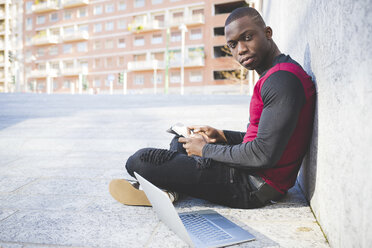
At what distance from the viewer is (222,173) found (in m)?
1.89

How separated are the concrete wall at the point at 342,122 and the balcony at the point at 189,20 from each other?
32.0m

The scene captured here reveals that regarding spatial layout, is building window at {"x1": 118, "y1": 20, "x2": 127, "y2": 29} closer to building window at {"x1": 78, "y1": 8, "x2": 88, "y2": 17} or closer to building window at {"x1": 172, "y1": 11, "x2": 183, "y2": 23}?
building window at {"x1": 78, "y1": 8, "x2": 88, "y2": 17}

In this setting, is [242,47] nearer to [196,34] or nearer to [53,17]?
[196,34]

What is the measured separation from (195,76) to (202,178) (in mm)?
32293

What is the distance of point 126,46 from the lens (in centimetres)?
3694

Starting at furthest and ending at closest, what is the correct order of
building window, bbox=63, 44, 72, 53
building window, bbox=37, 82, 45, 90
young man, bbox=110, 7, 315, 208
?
1. building window, bbox=37, 82, 45, 90
2. building window, bbox=63, 44, 72, 53
3. young man, bbox=110, 7, 315, 208

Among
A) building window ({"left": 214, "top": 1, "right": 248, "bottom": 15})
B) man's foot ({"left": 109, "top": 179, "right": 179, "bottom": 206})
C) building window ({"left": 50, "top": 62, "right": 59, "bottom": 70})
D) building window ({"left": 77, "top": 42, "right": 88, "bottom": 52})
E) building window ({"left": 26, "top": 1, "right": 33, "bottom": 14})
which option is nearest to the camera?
man's foot ({"left": 109, "top": 179, "right": 179, "bottom": 206})

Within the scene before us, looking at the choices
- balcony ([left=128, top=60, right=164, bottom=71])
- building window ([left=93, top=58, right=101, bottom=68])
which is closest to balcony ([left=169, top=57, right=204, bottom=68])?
balcony ([left=128, top=60, right=164, bottom=71])

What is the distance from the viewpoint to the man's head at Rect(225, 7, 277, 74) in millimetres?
1845

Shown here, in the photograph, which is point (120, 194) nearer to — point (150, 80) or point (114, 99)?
point (114, 99)

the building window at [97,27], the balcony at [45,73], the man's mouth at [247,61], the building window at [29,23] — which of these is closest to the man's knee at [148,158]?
the man's mouth at [247,61]

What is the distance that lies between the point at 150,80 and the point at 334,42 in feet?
115

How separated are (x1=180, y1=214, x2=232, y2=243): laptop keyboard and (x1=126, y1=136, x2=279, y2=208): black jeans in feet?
0.63

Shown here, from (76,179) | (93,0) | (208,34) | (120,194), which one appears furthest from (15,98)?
(93,0)
